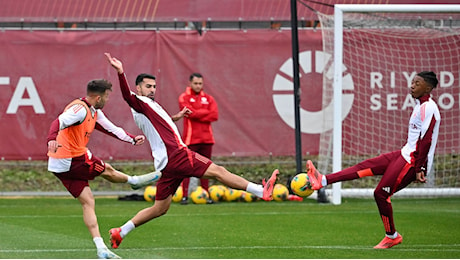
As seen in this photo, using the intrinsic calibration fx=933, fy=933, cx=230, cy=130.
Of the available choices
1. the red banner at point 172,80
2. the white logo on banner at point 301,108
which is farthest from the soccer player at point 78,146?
the white logo on banner at point 301,108

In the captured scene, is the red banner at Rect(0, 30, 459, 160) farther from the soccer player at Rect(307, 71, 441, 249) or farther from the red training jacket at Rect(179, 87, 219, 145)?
the soccer player at Rect(307, 71, 441, 249)

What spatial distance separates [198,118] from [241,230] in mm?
4074

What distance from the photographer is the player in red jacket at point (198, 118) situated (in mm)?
16172

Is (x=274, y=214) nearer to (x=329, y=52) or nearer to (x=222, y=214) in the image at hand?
(x=222, y=214)

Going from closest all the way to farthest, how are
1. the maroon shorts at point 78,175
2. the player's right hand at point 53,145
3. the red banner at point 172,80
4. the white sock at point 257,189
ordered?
the player's right hand at point 53,145
the white sock at point 257,189
the maroon shorts at point 78,175
the red banner at point 172,80

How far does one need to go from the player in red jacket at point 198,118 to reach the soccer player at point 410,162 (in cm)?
548

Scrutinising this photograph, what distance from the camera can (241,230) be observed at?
1238cm

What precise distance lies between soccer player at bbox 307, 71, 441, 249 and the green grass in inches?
18.0

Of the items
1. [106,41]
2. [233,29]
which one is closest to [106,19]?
[106,41]

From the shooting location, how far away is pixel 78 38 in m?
17.9

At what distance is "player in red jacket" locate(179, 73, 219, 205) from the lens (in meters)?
16.2

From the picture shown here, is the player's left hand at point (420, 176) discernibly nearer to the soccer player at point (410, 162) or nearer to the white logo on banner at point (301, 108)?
the soccer player at point (410, 162)

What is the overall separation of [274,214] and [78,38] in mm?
5784

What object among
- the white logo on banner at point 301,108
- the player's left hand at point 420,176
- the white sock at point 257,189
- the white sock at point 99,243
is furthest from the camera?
the white logo on banner at point 301,108
